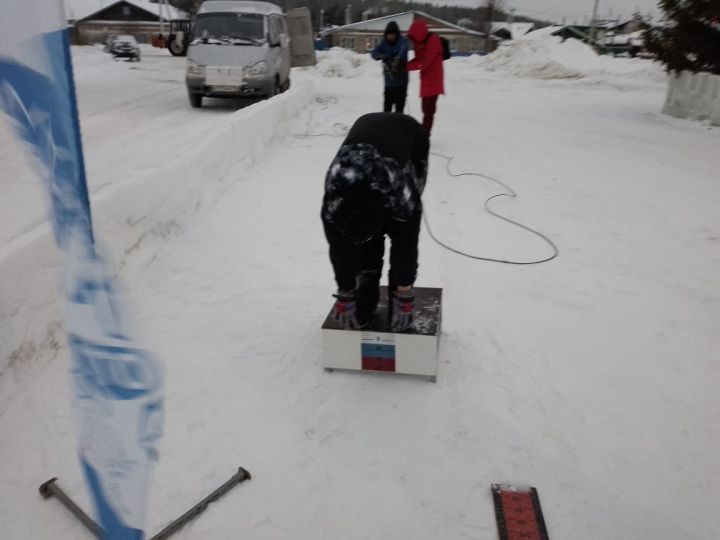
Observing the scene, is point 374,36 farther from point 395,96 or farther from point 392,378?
point 392,378

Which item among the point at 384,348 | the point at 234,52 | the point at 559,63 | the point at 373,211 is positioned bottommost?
the point at 384,348

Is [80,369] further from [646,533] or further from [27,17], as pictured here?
[646,533]

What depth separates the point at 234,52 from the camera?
431 inches

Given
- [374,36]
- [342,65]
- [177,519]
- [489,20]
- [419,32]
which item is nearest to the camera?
[177,519]

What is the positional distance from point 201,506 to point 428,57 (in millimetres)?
6906

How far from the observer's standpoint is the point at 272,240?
194 inches

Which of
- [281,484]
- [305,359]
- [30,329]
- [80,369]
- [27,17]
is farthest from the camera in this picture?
[305,359]

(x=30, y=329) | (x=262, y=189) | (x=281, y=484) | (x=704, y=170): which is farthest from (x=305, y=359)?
(x=704, y=170)

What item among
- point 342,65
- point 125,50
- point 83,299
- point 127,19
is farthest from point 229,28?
point 127,19

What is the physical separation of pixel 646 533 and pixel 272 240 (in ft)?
11.6

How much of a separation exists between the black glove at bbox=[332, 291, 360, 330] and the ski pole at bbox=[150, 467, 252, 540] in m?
0.92

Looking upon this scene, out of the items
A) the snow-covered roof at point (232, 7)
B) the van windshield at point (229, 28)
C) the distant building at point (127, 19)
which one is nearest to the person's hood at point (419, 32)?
the van windshield at point (229, 28)

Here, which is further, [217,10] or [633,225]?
[217,10]

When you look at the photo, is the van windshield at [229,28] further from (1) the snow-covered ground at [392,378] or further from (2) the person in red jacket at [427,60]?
(1) the snow-covered ground at [392,378]
